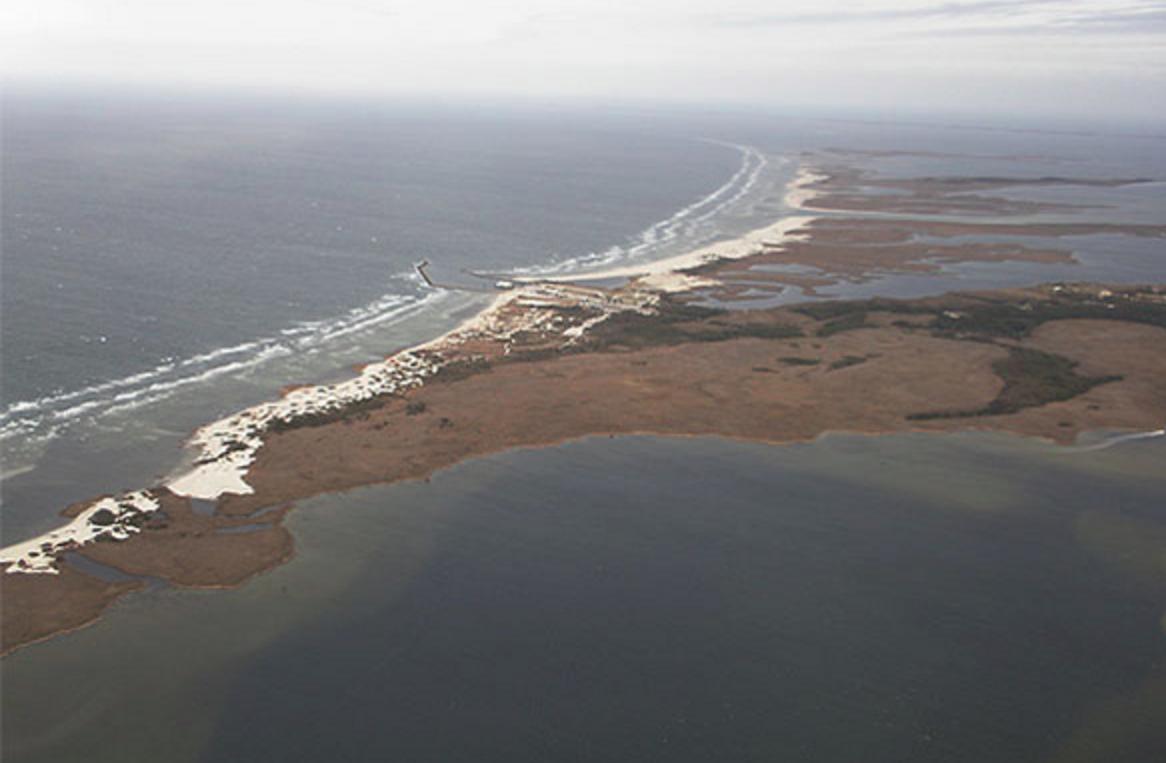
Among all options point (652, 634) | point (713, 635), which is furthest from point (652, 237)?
point (652, 634)

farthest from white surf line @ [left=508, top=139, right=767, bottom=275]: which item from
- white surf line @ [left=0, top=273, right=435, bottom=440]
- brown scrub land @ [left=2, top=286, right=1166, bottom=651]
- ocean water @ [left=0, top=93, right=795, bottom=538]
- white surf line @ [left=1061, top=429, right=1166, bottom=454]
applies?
white surf line @ [left=1061, top=429, right=1166, bottom=454]

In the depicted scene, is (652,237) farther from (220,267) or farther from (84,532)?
(84,532)

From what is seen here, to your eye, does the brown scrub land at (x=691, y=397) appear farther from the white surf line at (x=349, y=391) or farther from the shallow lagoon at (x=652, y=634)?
the shallow lagoon at (x=652, y=634)

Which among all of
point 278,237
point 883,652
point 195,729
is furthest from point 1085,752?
point 278,237

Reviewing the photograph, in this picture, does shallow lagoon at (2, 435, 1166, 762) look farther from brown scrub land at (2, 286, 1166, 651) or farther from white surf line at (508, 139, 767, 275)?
white surf line at (508, 139, 767, 275)

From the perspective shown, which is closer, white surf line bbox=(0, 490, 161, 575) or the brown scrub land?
white surf line bbox=(0, 490, 161, 575)

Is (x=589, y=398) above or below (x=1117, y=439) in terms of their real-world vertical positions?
below

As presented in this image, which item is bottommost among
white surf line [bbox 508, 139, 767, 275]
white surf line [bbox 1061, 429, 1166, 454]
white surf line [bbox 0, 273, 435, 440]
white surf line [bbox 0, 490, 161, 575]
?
white surf line [bbox 0, 490, 161, 575]
